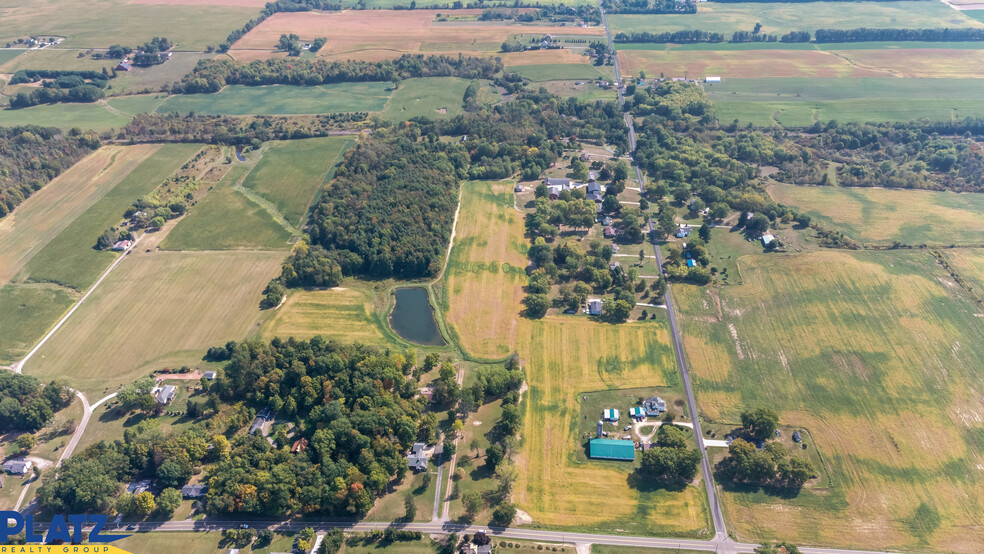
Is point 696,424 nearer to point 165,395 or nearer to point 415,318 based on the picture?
point 415,318

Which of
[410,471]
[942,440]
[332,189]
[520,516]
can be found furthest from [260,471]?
[942,440]

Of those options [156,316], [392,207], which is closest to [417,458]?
[156,316]

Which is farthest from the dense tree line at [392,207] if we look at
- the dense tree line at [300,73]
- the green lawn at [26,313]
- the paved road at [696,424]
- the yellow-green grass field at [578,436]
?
the dense tree line at [300,73]

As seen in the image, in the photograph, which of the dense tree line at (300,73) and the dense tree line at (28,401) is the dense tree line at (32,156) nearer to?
the dense tree line at (300,73)

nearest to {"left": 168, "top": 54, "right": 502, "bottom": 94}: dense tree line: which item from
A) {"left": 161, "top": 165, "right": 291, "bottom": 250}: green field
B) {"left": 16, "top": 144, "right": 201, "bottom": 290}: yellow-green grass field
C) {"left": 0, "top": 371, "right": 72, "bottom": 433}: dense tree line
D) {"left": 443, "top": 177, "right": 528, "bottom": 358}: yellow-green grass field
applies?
{"left": 16, "top": 144, "right": 201, "bottom": 290}: yellow-green grass field

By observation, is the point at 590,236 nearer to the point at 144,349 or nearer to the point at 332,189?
the point at 332,189

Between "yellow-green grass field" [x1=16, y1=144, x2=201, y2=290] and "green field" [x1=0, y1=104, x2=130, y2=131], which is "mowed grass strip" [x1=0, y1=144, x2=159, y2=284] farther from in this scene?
"green field" [x1=0, y1=104, x2=130, y2=131]
